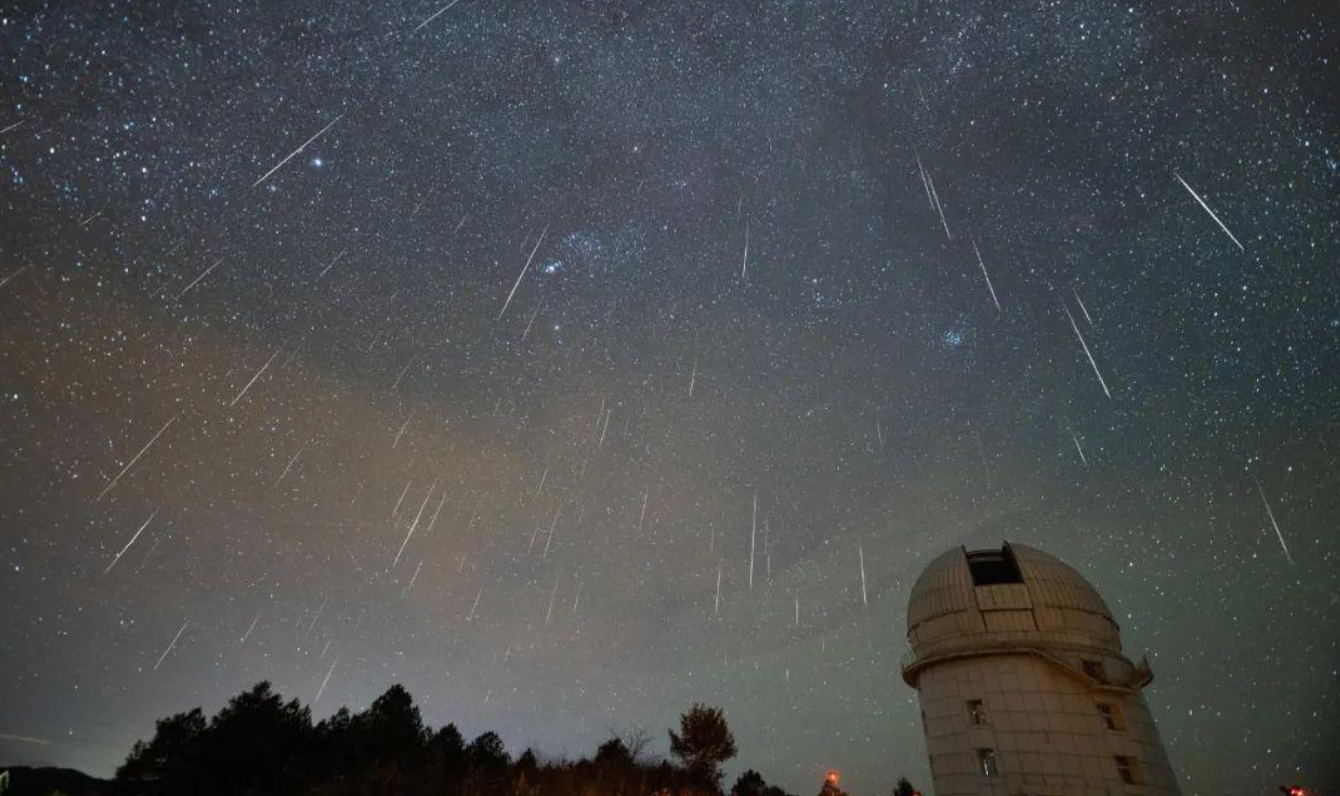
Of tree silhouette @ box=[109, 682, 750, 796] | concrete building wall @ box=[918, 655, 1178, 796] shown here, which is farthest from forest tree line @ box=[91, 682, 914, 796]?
concrete building wall @ box=[918, 655, 1178, 796]

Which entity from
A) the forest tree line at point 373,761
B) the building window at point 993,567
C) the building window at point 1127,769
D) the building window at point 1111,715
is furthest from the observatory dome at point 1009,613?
the forest tree line at point 373,761

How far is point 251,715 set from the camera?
105ft

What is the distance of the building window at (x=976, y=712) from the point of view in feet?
80.9

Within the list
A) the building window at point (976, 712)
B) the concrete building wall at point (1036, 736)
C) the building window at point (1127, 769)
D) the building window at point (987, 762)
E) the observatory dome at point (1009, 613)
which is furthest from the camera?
the observatory dome at point (1009, 613)

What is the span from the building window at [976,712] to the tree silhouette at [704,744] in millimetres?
17553

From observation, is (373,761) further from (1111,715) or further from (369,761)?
(1111,715)

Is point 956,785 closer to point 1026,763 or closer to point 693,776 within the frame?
point 1026,763

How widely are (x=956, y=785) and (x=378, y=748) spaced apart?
30.0 metres

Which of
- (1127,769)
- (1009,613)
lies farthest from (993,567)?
(1127,769)

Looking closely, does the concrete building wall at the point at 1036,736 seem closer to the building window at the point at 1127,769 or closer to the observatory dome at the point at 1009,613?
the building window at the point at 1127,769

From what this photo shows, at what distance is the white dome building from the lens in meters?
22.9

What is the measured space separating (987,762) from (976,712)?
1737mm

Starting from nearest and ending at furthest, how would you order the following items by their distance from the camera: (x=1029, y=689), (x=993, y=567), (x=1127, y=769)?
1. (x=1127, y=769)
2. (x=1029, y=689)
3. (x=993, y=567)

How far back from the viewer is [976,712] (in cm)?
2498
